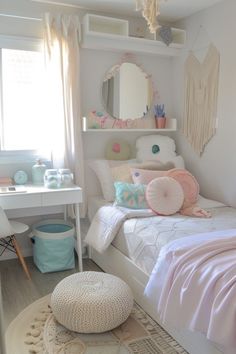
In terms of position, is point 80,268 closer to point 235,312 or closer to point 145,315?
point 145,315

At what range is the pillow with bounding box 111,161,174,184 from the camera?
3.26m

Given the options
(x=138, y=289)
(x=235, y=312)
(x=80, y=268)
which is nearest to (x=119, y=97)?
(x=80, y=268)

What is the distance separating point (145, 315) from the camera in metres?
2.42

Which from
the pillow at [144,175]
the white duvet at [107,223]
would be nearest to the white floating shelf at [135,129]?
the pillow at [144,175]

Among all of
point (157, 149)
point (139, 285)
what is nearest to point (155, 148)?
point (157, 149)

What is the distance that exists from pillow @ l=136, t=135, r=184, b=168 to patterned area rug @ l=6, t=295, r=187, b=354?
66.6 inches

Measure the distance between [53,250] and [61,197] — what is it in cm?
52

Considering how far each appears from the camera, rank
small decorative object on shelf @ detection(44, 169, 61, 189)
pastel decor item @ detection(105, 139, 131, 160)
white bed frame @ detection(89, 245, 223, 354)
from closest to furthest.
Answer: white bed frame @ detection(89, 245, 223, 354) → small decorative object on shelf @ detection(44, 169, 61, 189) → pastel decor item @ detection(105, 139, 131, 160)

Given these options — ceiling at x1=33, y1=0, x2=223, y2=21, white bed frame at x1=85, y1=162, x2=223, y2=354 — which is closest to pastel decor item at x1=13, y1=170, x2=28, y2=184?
white bed frame at x1=85, y1=162, x2=223, y2=354

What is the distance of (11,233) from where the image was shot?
279 centimetres

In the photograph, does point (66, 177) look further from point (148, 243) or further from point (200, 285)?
point (200, 285)

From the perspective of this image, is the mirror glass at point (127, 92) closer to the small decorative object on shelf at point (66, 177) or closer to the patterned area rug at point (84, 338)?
the small decorative object on shelf at point (66, 177)

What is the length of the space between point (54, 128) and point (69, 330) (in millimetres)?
1756

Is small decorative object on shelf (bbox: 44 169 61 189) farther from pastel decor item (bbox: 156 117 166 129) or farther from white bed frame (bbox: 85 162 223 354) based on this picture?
pastel decor item (bbox: 156 117 166 129)
